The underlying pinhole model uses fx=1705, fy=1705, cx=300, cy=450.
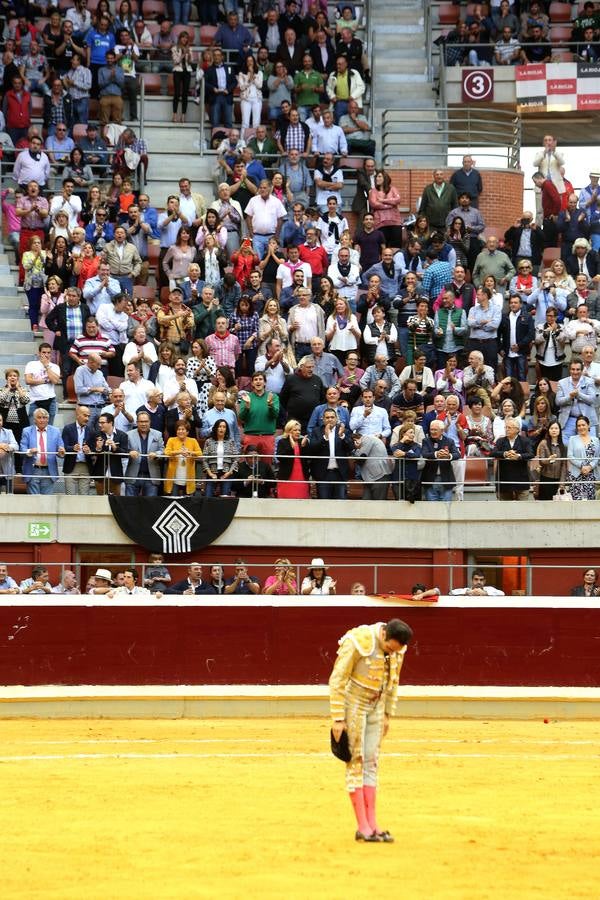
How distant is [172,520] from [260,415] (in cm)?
163

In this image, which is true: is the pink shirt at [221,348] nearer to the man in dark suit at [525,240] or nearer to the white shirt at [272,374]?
the white shirt at [272,374]

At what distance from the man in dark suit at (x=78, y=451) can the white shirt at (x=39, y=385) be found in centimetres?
51

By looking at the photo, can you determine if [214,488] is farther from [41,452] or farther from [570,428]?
[570,428]

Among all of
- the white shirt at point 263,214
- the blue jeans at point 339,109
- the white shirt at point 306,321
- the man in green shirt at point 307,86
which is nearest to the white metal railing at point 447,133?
the blue jeans at point 339,109

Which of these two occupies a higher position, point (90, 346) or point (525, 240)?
point (525, 240)

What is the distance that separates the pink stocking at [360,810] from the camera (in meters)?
10.5

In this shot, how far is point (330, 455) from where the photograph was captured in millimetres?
Result: 20125

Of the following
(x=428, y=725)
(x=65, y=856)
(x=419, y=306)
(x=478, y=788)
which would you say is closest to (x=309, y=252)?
(x=419, y=306)

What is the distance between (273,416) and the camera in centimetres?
2033

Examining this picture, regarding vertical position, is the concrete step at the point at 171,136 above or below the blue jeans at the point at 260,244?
above

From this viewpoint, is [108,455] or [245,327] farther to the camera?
[245,327]

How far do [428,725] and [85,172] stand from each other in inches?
418

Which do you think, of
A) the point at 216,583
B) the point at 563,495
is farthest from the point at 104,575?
the point at 563,495

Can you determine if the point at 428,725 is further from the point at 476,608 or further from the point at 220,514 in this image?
the point at 220,514
